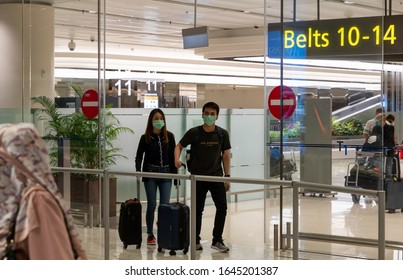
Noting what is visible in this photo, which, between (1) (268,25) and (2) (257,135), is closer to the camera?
(1) (268,25)

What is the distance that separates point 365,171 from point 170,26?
34.3ft

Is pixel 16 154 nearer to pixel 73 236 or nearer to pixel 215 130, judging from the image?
pixel 73 236

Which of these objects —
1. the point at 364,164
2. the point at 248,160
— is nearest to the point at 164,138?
the point at 364,164

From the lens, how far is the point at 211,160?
30.2ft

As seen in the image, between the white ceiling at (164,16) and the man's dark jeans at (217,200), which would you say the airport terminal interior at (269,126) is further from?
the man's dark jeans at (217,200)

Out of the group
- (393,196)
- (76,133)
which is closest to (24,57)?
(76,133)

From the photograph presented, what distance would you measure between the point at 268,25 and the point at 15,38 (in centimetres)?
434

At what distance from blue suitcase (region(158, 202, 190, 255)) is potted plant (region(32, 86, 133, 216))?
2716mm

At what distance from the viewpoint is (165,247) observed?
8.90m

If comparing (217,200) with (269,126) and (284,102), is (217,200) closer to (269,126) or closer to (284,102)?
(269,126)

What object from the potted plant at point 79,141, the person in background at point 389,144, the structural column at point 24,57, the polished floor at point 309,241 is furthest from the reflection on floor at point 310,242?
the structural column at point 24,57

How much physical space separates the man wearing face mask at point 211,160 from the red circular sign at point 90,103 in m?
2.38

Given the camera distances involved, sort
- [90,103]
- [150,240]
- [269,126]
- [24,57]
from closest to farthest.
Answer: [150,240], [269,126], [90,103], [24,57]

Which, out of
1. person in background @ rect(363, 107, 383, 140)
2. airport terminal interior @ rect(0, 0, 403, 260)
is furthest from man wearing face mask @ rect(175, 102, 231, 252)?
person in background @ rect(363, 107, 383, 140)
